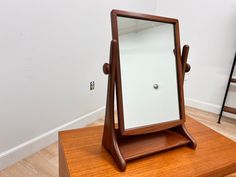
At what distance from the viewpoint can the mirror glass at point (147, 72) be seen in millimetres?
716

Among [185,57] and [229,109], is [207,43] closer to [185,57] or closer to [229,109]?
[229,109]

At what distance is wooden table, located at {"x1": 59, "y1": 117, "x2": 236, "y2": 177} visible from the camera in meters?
0.67

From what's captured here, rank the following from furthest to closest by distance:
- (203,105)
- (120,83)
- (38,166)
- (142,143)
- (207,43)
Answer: (203,105), (207,43), (38,166), (142,143), (120,83)

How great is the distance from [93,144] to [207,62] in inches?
89.3

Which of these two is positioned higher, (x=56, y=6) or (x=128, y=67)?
(x=56, y=6)

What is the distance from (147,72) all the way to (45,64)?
1.03m

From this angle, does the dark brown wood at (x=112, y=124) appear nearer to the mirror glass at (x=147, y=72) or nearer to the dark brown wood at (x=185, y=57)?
the mirror glass at (x=147, y=72)

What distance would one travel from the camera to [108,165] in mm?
695

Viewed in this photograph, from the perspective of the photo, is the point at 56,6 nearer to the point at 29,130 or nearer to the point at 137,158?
the point at 29,130

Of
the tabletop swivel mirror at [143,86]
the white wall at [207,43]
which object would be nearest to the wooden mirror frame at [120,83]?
the tabletop swivel mirror at [143,86]

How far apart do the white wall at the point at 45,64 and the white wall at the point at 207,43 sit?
3.83 feet

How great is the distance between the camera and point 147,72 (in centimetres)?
77

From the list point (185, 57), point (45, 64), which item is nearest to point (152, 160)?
point (185, 57)

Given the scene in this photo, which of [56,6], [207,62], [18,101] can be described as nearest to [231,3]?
[207,62]
